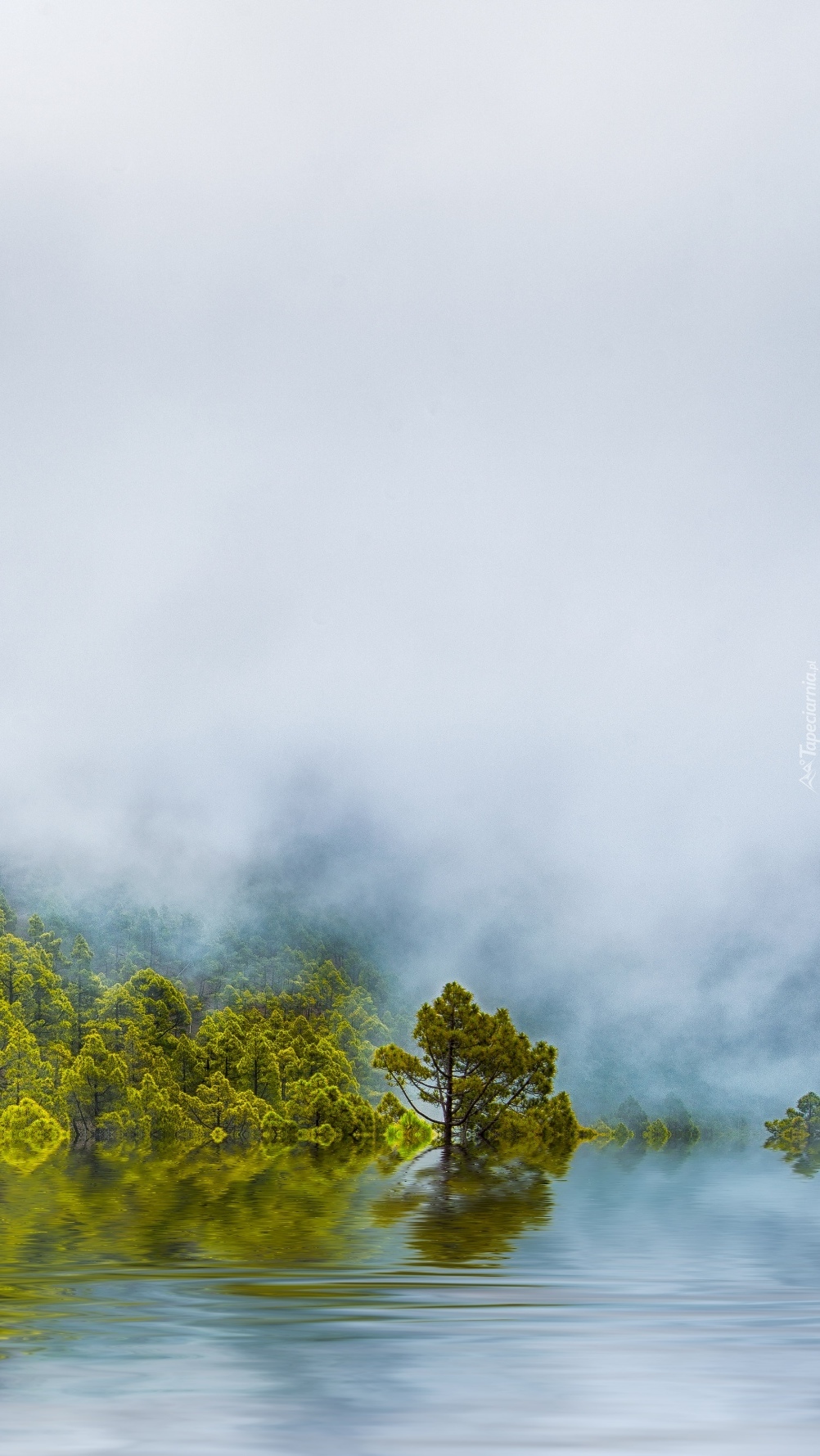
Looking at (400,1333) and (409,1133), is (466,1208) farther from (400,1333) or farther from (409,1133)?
(409,1133)

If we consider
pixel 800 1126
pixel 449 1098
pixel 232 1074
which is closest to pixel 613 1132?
pixel 800 1126

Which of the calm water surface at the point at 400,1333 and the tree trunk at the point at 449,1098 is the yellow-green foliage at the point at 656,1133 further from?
the calm water surface at the point at 400,1333

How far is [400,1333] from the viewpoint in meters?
11.1

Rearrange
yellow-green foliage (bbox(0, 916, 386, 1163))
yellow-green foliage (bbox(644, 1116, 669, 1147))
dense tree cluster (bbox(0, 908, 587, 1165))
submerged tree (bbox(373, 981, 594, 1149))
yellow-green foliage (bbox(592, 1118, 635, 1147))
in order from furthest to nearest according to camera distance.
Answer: yellow-green foliage (bbox(644, 1116, 669, 1147)), yellow-green foliage (bbox(592, 1118, 635, 1147)), yellow-green foliage (bbox(0, 916, 386, 1163)), dense tree cluster (bbox(0, 908, 587, 1165)), submerged tree (bbox(373, 981, 594, 1149))

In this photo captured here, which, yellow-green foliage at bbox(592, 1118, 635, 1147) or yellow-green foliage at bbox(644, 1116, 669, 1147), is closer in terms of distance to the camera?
yellow-green foliage at bbox(592, 1118, 635, 1147)

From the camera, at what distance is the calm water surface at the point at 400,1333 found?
8289 millimetres

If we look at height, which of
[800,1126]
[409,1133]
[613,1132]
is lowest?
[409,1133]

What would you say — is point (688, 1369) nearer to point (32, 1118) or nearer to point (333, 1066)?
point (32, 1118)

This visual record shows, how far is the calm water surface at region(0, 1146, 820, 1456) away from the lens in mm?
8289

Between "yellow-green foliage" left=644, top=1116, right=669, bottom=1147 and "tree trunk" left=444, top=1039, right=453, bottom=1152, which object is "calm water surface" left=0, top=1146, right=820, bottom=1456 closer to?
"tree trunk" left=444, top=1039, right=453, bottom=1152

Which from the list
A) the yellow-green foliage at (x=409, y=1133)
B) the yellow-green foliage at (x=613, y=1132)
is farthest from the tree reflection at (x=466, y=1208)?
the yellow-green foliage at (x=613, y=1132)

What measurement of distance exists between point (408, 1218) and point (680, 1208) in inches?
346

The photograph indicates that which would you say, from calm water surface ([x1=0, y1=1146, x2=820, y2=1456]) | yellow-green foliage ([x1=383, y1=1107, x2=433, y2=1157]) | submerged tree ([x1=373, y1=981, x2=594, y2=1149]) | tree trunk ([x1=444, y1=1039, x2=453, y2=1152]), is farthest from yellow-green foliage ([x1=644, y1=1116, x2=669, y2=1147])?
calm water surface ([x1=0, y1=1146, x2=820, y2=1456])

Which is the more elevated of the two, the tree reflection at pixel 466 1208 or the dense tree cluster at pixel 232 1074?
the dense tree cluster at pixel 232 1074
